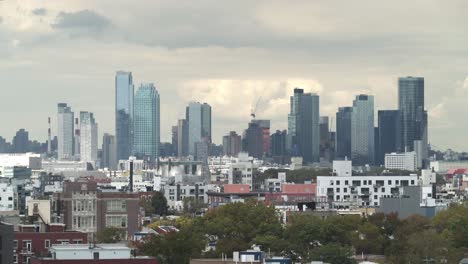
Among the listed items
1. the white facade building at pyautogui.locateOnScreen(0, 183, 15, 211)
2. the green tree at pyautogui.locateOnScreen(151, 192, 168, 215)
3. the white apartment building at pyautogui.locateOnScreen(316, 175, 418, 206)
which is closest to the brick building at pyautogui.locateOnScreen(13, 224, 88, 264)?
the white facade building at pyautogui.locateOnScreen(0, 183, 15, 211)

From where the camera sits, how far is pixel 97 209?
10406 cm

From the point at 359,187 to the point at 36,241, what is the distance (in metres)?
95.3

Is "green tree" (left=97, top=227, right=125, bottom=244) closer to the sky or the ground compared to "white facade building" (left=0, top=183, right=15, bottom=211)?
closer to the ground

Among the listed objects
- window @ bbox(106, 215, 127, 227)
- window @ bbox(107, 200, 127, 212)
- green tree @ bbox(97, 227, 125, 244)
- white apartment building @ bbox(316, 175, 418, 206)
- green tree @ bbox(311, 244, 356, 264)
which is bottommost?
green tree @ bbox(311, 244, 356, 264)

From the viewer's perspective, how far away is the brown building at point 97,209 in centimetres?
10356

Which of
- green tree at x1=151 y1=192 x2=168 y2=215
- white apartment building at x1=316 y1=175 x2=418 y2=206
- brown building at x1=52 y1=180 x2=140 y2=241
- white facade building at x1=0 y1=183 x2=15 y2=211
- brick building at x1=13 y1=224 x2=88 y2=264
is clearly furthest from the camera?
white apartment building at x1=316 y1=175 x2=418 y2=206

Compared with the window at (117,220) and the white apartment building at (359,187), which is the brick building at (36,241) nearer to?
the window at (117,220)

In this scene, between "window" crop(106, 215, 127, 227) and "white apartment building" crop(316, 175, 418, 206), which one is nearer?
"window" crop(106, 215, 127, 227)

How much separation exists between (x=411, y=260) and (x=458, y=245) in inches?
529

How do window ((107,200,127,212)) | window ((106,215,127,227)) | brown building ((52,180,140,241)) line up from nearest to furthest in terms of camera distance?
1. window ((106,215,127,227))
2. brown building ((52,180,140,241))
3. window ((107,200,127,212))

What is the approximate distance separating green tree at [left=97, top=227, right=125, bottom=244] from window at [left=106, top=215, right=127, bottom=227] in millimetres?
4936

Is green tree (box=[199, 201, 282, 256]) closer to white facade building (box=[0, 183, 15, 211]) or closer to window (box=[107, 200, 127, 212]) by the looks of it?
window (box=[107, 200, 127, 212])

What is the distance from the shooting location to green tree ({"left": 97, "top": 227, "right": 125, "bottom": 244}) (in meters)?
90.8

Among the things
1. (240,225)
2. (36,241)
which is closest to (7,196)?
(240,225)
